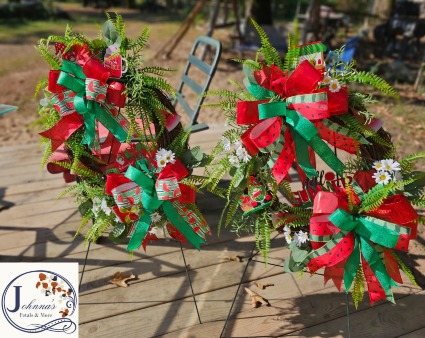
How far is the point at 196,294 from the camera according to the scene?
2072mm

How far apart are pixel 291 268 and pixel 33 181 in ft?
7.40

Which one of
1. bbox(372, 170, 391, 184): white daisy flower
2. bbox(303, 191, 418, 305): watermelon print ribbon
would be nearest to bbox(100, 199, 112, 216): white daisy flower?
bbox(303, 191, 418, 305): watermelon print ribbon

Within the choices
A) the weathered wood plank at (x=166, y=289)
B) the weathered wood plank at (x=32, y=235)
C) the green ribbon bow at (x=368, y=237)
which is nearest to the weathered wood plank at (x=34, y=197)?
the weathered wood plank at (x=32, y=235)

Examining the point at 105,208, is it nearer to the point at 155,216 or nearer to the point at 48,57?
the point at 155,216

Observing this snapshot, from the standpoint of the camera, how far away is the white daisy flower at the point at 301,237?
1.62m

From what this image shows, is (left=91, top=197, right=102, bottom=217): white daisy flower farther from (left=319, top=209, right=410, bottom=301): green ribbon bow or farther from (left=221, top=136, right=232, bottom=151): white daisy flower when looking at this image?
(left=319, top=209, right=410, bottom=301): green ribbon bow

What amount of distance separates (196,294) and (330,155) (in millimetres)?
1041

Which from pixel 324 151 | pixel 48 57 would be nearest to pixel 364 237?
pixel 324 151

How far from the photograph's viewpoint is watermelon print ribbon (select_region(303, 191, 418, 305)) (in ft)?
4.70

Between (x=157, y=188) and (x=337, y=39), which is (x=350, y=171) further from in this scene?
(x=337, y=39)

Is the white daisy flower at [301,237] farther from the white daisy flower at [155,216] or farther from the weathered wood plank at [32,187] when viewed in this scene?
the weathered wood plank at [32,187]

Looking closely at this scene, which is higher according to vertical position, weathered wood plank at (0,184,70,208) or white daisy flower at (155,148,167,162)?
white daisy flower at (155,148,167,162)

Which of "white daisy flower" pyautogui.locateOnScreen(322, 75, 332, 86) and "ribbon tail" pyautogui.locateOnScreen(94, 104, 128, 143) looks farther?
"ribbon tail" pyautogui.locateOnScreen(94, 104, 128, 143)

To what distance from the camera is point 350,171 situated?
1.64 metres
